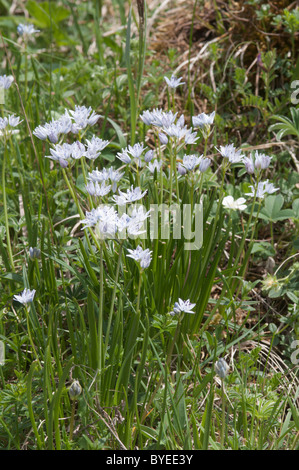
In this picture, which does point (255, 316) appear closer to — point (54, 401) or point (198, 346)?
point (198, 346)

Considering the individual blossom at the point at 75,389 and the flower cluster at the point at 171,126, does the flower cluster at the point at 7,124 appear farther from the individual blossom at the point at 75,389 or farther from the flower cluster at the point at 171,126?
the individual blossom at the point at 75,389

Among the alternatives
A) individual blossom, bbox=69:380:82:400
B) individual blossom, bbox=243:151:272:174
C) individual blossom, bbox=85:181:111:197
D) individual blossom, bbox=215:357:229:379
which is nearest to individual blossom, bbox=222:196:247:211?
individual blossom, bbox=243:151:272:174

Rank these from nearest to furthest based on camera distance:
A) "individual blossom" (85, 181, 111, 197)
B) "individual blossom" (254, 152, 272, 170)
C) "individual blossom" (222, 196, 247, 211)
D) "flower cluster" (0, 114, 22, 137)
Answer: "individual blossom" (85, 181, 111, 197)
"individual blossom" (254, 152, 272, 170)
"flower cluster" (0, 114, 22, 137)
"individual blossom" (222, 196, 247, 211)

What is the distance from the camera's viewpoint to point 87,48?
3613mm

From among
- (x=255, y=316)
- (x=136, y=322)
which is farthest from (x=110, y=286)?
(x=255, y=316)

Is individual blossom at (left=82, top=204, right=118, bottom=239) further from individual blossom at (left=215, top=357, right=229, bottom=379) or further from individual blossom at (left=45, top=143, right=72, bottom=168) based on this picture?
individual blossom at (left=215, top=357, right=229, bottom=379)

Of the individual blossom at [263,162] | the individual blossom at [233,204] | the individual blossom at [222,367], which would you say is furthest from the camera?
the individual blossom at [233,204]

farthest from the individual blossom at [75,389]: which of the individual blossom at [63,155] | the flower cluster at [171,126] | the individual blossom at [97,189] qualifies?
the flower cluster at [171,126]

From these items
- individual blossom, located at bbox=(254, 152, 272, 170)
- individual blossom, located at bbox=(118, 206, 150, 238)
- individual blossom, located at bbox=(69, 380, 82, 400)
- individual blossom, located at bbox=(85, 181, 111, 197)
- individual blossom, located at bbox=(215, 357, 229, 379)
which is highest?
individual blossom, located at bbox=(254, 152, 272, 170)

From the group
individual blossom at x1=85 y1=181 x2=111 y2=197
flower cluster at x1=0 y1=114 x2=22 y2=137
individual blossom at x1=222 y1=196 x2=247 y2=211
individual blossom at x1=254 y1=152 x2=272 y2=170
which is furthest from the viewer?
individual blossom at x1=222 y1=196 x2=247 y2=211

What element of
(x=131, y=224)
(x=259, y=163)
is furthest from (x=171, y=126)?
(x=131, y=224)

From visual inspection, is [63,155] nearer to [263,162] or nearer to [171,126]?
[171,126]

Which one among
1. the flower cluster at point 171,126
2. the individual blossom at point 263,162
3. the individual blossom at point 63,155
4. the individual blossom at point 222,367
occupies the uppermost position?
the flower cluster at point 171,126

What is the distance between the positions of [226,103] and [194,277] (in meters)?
1.38
